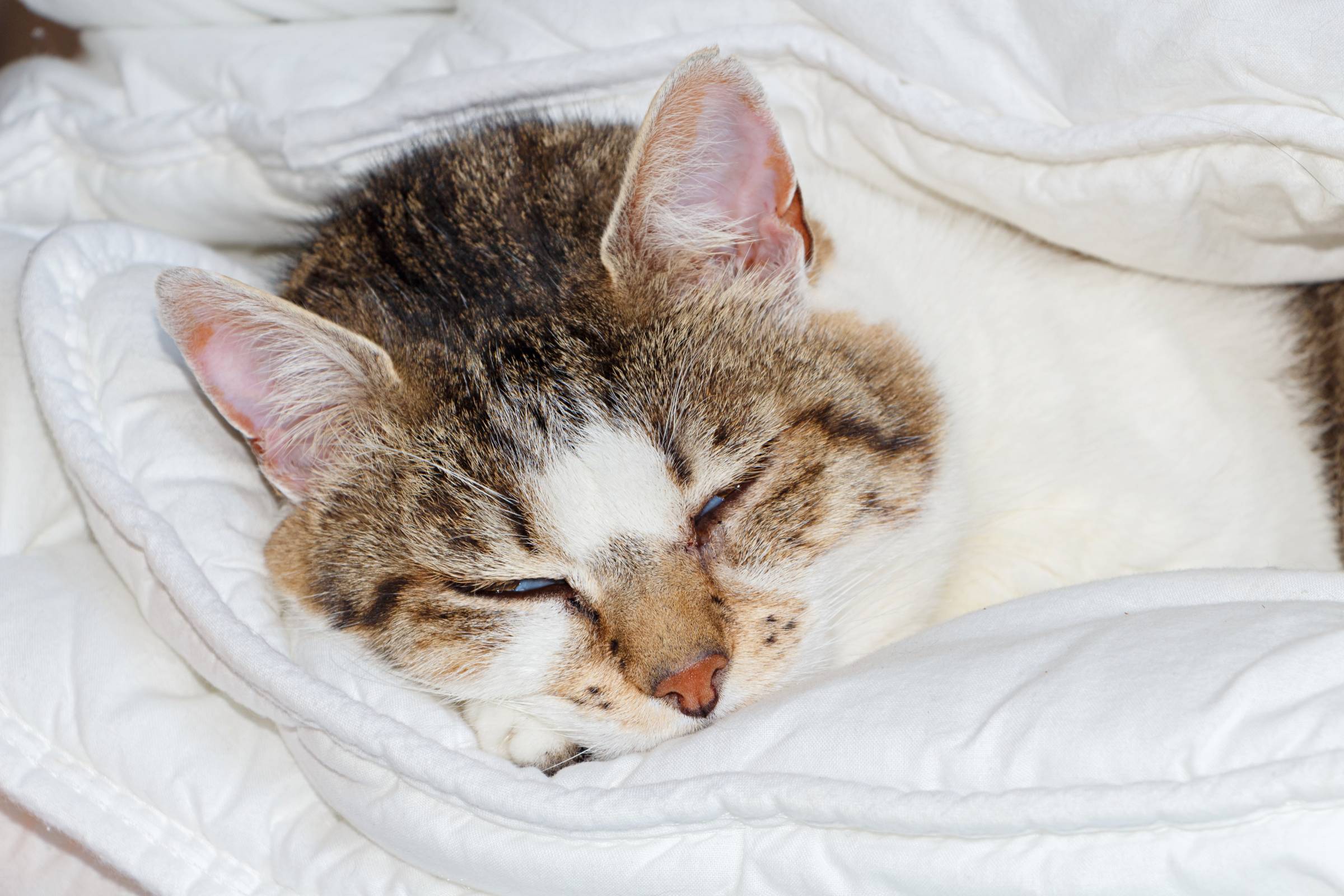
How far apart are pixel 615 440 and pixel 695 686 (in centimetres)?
29

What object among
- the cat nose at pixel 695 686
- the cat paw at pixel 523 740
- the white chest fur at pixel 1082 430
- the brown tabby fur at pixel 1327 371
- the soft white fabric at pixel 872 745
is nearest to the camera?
the soft white fabric at pixel 872 745

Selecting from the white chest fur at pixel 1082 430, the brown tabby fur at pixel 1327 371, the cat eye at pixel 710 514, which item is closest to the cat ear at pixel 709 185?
the white chest fur at pixel 1082 430

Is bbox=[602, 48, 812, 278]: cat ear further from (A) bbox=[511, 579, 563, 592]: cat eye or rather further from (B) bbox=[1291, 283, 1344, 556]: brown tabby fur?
(B) bbox=[1291, 283, 1344, 556]: brown tabby fur

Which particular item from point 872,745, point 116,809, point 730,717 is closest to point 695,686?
point 730,717

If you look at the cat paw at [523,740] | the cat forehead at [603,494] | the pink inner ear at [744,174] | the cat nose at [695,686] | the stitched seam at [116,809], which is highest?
the pink inner ear at [744,174]

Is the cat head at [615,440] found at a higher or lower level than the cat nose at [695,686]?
higher

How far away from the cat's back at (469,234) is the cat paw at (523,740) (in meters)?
0.48

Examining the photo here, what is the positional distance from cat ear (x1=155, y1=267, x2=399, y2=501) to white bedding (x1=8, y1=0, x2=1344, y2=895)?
159mm

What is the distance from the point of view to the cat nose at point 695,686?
4.00ft

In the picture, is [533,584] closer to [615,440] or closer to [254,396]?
[615,440]

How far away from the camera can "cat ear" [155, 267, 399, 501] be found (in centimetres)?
130

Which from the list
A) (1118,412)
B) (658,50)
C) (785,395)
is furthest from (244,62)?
(1118,412)

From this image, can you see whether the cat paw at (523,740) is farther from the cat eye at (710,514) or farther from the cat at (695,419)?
the cat eye at (710,514)

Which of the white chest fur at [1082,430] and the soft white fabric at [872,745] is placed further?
the white chest fur at [1082,430]
